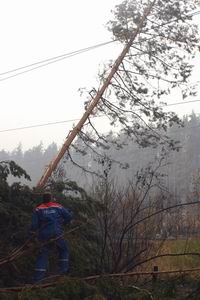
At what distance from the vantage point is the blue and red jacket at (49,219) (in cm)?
682

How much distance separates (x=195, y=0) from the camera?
14.6 m

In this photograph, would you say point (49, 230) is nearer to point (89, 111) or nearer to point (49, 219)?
point (49, 219)

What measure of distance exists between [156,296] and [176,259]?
27.4 feet

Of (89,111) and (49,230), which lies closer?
(49,230)

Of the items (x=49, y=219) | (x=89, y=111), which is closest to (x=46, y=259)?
(x=49, y=219)

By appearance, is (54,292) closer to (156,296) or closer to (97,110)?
(156,296)

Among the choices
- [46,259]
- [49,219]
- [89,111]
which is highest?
[89,111]

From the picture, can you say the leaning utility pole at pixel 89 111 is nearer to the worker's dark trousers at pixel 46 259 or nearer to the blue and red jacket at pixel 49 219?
the blue and red jacket at pixel 49 219

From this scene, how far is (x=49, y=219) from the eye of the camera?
6.96m

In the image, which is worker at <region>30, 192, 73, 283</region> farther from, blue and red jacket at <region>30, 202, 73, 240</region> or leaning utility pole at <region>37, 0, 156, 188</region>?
leaning utility pole at <region>37, 0, 156, 188</region>

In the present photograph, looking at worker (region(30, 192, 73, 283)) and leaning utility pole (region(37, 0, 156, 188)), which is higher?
leaning utility pole (region(37, 0, 156, 188))

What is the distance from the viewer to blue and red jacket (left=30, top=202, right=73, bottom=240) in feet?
22.4

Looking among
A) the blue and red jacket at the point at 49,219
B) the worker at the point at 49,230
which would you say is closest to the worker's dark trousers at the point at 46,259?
the worker at the point at 49,230

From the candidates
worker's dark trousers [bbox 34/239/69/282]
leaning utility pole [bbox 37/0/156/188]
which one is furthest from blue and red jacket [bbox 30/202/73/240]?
leaning utility pole [bbox 37/0/156/188]
